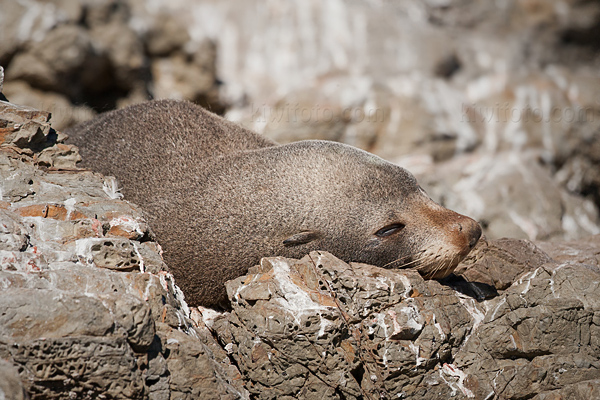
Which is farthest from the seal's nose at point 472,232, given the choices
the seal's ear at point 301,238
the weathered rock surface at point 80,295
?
the weathered rock surface at point 80,295

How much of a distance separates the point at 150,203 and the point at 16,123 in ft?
3.89

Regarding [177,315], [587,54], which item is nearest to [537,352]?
[177,315]

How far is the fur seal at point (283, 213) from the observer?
4883 mm

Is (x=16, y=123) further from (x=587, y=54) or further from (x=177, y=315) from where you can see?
(x=587, y=54)

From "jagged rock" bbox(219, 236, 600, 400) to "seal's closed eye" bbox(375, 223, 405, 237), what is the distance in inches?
14.6

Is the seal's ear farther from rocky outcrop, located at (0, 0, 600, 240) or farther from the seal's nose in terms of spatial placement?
rocky outcrop, located at (0, 0, 600, 240)

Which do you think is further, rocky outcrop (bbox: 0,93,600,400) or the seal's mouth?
the seal's mouth

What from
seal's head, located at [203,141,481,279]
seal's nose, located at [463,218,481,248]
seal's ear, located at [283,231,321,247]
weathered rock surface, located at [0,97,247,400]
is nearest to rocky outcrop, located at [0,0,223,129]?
weathered rock surface, located at [0,97,247,400]

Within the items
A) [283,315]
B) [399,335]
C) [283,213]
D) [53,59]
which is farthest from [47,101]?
[399,335]

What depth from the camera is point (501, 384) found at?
171 inches

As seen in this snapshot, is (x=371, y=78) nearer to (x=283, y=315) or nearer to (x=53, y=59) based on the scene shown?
(x=53, y=59)

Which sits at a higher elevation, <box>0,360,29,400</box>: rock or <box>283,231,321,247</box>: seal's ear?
<box>0,360,29,400</box>: rock

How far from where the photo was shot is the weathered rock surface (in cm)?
331

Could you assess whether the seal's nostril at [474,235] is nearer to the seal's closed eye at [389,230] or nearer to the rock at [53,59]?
the seal's closed eye at [389,230]
